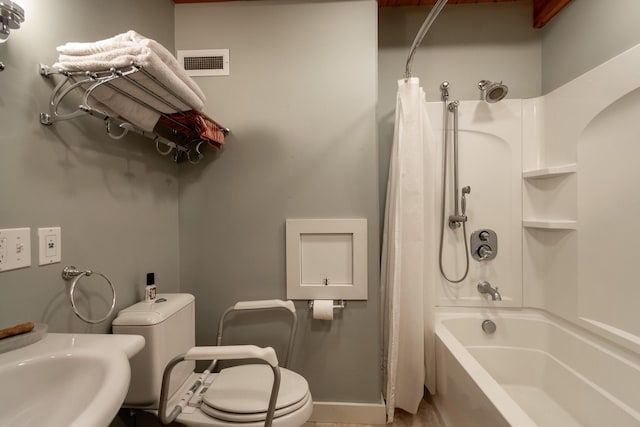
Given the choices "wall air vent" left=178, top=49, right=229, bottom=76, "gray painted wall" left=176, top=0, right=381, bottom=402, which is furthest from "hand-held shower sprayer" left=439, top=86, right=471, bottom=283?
"wall air vent" left=178, top=49, right=229, bottom=76

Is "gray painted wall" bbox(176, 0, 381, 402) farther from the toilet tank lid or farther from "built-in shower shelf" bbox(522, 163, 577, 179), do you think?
"built-in shower shelf" bbox(522, 163, 577, 179)

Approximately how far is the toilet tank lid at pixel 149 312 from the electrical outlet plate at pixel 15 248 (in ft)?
1.19

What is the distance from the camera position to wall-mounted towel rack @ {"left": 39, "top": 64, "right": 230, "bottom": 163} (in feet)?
2.67

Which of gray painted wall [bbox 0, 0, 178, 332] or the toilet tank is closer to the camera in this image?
gray painted wall [bbox 0, 0, 178, 332]

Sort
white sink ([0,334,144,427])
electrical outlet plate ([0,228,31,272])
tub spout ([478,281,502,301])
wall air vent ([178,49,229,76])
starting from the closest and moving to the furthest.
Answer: white sink ([0,334,144,427]), electrical outlet plate ([0,228,31,272]), wall air vent ([178,49,229,76]), tub spout ([478,281,502,301])

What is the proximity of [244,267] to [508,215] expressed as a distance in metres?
1.68

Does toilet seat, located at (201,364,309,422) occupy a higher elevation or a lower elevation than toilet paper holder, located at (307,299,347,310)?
lower

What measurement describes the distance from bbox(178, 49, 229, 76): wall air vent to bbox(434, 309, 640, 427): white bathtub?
6.35 ft

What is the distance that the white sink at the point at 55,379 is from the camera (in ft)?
1.87

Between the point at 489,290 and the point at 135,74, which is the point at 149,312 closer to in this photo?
the point at 135,74

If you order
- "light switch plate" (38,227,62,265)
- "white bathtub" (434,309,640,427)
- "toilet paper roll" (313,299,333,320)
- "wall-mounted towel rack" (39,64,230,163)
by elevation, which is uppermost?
"wall-mounted towel rack" (39,64,230,163)

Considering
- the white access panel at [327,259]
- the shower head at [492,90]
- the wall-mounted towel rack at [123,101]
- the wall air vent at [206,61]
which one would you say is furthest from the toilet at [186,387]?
the shower head at [492,90]

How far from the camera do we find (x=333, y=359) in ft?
4.84

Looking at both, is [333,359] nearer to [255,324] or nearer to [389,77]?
[255,324]
